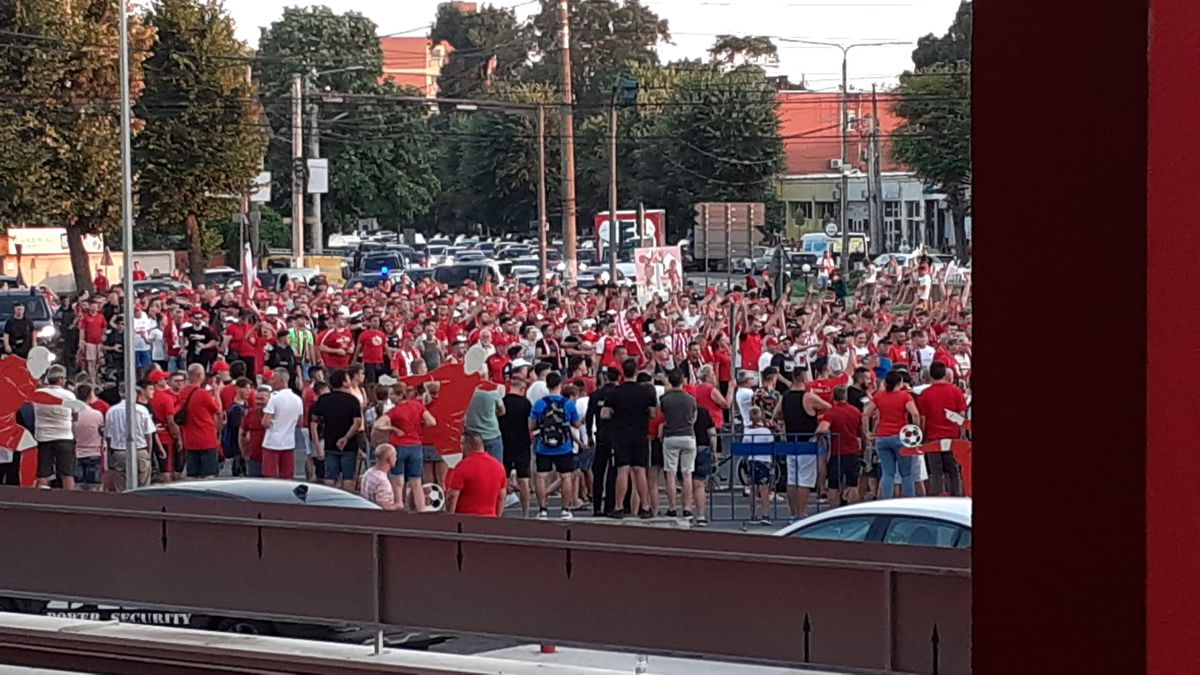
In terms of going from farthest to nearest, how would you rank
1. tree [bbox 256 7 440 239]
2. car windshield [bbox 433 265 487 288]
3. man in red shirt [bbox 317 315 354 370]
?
tree [bbox 256 7 440 239]
car windshield [bbox 433 265 487 288]
man in red shirt [bbox 317 315 354 370]

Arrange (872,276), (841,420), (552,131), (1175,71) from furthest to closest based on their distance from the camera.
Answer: (552,131) < (872,276) < (841,420) < (1175,71)

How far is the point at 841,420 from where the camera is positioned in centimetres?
1734

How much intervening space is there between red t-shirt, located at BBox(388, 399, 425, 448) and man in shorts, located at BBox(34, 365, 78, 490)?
12.8ft

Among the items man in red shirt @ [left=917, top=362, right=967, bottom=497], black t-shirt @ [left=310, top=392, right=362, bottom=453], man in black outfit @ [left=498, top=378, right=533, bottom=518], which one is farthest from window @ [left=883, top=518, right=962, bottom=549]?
black t-shirt @ [left=310, top=392, right=362, bottom=453]

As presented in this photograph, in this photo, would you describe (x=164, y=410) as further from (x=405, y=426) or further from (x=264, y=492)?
(x=264, y=492)

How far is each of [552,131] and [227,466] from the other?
64.9 meters

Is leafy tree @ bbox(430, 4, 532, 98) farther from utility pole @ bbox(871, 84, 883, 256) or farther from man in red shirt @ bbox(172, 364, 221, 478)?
man in red shirt @ bbox(172, 364, 221, 478)

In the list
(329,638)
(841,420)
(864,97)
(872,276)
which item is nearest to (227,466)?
(841,420)

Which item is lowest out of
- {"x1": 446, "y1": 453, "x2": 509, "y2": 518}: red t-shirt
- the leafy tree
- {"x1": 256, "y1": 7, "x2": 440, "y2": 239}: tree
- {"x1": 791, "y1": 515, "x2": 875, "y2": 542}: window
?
{"x1": 446, "y1": 453, "x2": 509, "y2": 518}: red t-shirt

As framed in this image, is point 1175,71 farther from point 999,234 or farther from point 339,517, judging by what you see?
point 339,517

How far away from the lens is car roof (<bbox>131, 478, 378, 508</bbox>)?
11469 mm

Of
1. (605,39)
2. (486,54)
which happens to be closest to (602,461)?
(605,39)

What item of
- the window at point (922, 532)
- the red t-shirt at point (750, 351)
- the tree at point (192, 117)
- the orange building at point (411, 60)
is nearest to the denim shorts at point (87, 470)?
the red t-shirt at point (750, 351)

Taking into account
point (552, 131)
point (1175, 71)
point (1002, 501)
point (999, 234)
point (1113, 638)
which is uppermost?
point (552, 131)
